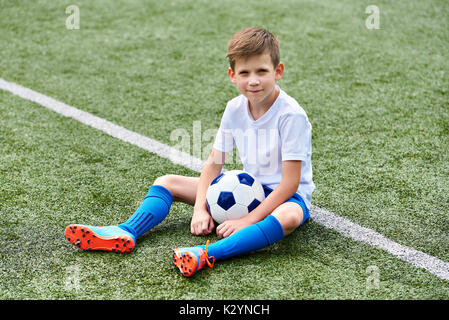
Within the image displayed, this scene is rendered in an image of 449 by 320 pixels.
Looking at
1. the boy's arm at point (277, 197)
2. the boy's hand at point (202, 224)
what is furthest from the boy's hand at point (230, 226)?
the boy's hand at point (202, 224)

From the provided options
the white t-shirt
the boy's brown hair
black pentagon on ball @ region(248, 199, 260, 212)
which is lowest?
black pentagon on ball @ region(248, 199, 260, 212)

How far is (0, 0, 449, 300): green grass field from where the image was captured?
2459mm

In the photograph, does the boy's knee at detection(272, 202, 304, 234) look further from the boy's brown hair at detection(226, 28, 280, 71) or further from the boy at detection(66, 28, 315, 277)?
the boy's brown hair at detection(226, 28, 280, 71)

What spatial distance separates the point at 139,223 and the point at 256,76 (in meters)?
0.93

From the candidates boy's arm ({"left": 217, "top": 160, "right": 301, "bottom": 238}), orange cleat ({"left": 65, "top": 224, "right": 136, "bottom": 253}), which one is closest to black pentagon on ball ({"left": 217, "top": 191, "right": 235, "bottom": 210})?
boy's arm ({"left": 217, "top": 160, "right": 301, "bottom": 238})

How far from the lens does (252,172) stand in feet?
9.50

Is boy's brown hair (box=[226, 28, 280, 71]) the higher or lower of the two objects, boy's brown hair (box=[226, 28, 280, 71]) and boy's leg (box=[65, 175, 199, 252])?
the higher

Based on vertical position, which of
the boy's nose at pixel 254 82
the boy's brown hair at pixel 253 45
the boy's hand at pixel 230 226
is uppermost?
the boy's brown hair at pixel 253 45

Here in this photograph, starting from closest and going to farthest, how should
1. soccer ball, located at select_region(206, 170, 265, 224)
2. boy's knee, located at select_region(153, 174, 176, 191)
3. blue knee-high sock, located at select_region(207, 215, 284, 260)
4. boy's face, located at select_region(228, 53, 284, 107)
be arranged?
blue knee-high sock, located at select_region(207, 215, 284, 260)
boy's face, located at select_region(228, 53, 284, 107)
soccer ball, located at select_region(206, 170, 265, 224)
boy's knee, located at select_region(153, 174, 176, 191)

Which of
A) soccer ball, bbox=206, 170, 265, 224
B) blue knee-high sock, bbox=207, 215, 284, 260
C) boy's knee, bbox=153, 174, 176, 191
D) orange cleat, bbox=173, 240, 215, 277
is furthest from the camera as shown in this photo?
boy's knee, bbox=153, 174, 176, 191

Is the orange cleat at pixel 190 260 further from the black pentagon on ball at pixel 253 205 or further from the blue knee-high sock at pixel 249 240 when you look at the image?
the black pentagon on ball at pixel 253 205

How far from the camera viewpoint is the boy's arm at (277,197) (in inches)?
105

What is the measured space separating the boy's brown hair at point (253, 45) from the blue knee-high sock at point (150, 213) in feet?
2.54

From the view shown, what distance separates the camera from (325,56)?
5406 millimetres
